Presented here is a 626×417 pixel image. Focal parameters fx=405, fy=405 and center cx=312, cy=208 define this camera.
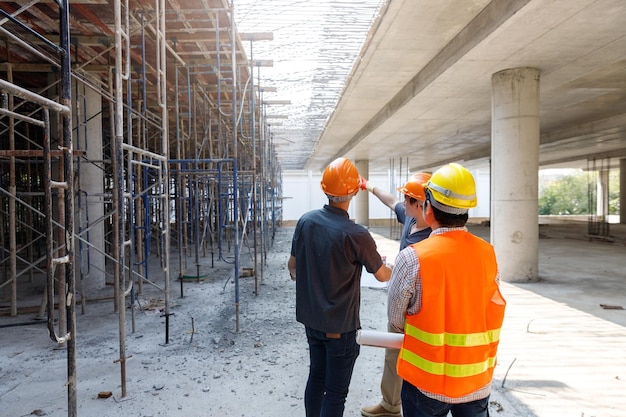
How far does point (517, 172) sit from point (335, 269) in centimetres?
718

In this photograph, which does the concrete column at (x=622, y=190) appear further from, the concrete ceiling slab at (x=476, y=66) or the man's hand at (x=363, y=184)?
the man's hand at (x=363, y=184)

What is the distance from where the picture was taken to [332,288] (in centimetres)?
265

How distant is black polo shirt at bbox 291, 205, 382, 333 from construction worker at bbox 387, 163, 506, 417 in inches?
25.3

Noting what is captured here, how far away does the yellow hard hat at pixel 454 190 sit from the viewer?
6.46ft

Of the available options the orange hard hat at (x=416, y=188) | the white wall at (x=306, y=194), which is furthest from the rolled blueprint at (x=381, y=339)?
the white wall at (x=306, y=194)

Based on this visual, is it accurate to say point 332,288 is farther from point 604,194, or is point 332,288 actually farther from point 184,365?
point 604,194

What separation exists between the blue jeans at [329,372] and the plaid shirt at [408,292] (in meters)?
0.74

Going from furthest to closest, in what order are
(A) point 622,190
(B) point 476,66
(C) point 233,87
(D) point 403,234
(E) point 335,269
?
(A) point 622,190 → (B) point 476,66 → (C) point 233,87 → (D) point 403,234 → (E) point 335,269

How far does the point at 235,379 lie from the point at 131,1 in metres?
5.93

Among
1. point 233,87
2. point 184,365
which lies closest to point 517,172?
point 233,87

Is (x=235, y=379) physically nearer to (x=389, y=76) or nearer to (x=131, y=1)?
(x=131, y=1)

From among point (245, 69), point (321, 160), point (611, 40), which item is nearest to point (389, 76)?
point (245, 69)

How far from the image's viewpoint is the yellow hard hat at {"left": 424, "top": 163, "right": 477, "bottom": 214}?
6.46 ft

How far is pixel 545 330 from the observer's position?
5645 mm
